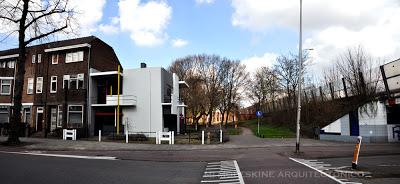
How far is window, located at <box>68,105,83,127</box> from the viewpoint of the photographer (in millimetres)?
32969

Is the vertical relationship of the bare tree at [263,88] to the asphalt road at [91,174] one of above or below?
above

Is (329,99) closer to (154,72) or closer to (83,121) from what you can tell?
(154,72)

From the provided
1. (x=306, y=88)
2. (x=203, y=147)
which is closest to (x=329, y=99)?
(x=306, y=88)

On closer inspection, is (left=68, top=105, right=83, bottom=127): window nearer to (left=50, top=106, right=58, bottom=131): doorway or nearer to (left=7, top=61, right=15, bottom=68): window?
(left=50, top=106, right=58, bottom=131): doorway

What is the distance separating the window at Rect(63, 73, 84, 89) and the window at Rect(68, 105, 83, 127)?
1.93 metres

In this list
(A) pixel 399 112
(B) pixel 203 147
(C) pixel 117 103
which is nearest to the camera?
(B) pixel 203 147

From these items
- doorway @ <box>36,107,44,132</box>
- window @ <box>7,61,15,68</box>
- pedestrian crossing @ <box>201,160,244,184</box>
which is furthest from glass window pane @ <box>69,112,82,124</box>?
pedestrian crossing @ <box>201,160,244,184</box>

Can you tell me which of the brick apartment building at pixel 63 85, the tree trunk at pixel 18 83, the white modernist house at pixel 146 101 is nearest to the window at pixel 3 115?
the brick apartment building at pixel 63 85

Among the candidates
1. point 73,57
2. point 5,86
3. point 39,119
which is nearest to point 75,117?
point 39,119

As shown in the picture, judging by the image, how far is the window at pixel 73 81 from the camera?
110 ft

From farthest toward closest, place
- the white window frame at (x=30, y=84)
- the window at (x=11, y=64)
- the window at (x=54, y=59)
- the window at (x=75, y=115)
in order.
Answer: the window at (x=11, y=64) → the white window frame at (x=30, y=84) → the window at (x=54, y=59) → the window at (x=75, y=115)

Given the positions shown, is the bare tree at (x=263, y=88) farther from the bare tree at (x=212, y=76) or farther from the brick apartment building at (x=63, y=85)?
the brick apartment building at (x=63, y=85)

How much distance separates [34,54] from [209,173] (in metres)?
30.0

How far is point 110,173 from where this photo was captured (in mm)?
11711
